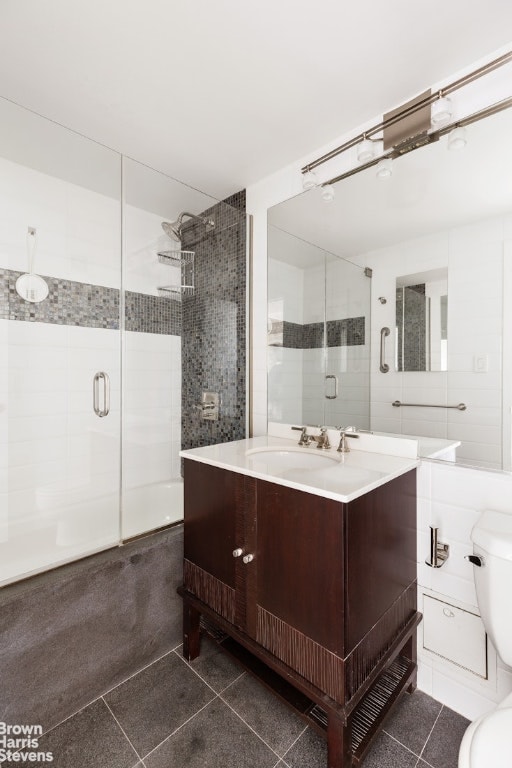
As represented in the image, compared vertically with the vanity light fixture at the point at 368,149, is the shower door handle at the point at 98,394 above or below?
below

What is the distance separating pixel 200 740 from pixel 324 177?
234cm

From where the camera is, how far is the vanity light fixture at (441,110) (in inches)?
52.2

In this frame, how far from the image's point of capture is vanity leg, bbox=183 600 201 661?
1.60m

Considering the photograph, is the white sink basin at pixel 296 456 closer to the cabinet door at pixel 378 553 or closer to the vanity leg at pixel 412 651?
the cabinet door at pixel 378 553

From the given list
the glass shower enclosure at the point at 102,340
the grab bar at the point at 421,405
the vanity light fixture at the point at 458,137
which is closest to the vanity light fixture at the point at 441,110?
the vanity light fixture at the point at 458,137

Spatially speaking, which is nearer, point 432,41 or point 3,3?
point 3,3

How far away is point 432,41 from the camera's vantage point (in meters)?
1.23

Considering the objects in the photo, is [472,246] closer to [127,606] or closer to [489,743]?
[489,743]

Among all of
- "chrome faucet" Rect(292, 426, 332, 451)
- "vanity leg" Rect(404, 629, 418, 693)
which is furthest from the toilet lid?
"chrome faucet" Rect(292, 426, 332, 451)

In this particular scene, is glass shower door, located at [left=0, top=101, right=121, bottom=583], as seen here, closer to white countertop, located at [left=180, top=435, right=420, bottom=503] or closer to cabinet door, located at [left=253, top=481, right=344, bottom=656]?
white countertop, located at [left=180, top=435, right=420, bottom=503]

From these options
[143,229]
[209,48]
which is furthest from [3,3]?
[143,229]

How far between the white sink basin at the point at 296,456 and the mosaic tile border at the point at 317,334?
1.71 feet

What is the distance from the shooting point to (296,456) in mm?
1674

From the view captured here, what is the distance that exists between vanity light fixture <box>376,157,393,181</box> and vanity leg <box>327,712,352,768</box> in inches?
75.4
